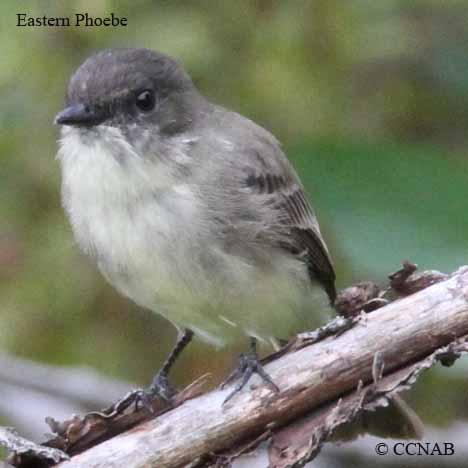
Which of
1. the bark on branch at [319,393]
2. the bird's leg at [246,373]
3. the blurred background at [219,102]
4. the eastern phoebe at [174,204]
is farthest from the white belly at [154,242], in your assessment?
the blurred background at [219,102]

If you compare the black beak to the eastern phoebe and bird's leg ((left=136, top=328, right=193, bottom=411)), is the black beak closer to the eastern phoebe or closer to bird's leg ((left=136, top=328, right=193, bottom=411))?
the eastern phoebe

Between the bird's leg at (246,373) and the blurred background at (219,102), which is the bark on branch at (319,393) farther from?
the blurred background at (219,102)

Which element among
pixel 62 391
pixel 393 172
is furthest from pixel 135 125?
pixel 62 391

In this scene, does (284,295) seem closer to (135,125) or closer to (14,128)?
(135,125)

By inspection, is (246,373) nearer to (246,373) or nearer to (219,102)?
(246,373)

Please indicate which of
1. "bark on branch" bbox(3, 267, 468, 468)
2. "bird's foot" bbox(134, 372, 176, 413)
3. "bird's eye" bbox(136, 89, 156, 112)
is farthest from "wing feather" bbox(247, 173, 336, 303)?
"bark on branch" bbox(3, 267, 468, 468)

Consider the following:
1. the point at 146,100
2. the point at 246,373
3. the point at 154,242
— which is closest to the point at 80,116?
the point at 146,100

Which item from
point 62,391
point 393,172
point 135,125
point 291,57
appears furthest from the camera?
point 291,57
